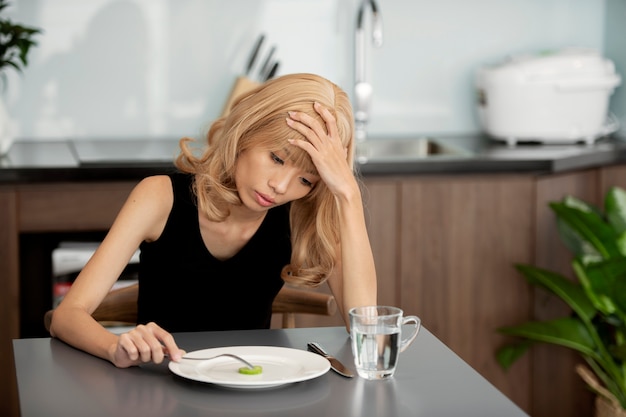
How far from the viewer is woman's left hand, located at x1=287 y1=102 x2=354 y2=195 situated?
5.68 feet

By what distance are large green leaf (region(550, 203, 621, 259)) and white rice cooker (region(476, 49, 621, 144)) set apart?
546 mm

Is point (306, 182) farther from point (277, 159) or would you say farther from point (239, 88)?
point (239, 88)

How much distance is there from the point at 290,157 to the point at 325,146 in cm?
7

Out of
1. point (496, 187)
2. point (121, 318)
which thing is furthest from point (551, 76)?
point (121, 318)

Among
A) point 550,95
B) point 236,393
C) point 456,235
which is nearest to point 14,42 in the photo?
point 456,235

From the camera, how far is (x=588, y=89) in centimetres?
330

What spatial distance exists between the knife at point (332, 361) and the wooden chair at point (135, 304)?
0.41 metres

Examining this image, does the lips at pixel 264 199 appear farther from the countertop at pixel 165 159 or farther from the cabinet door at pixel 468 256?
the cabinet door at pixel 468 256

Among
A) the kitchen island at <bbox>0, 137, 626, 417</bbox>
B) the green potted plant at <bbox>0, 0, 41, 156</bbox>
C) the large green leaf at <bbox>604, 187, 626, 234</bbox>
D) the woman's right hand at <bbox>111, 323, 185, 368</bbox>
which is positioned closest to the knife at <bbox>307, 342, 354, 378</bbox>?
the woman's right hand at <bbox>111, 323, 185, 368</bbox>

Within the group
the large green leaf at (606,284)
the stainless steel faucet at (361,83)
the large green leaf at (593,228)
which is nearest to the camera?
the large green leaf at (606,284)

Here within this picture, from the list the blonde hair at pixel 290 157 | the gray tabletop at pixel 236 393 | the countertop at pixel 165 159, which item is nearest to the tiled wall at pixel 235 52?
the countertop at pixel 165 159

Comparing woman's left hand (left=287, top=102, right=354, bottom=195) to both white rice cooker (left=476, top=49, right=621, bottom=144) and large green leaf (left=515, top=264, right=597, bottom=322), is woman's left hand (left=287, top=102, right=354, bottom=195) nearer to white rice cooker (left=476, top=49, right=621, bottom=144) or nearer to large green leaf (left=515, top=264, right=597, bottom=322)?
large green leaf (left=515, top=264, right=597, bottom=322)

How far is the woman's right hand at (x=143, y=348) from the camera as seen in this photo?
1391 millimetres

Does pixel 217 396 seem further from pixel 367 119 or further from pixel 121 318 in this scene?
pixel 367 119
